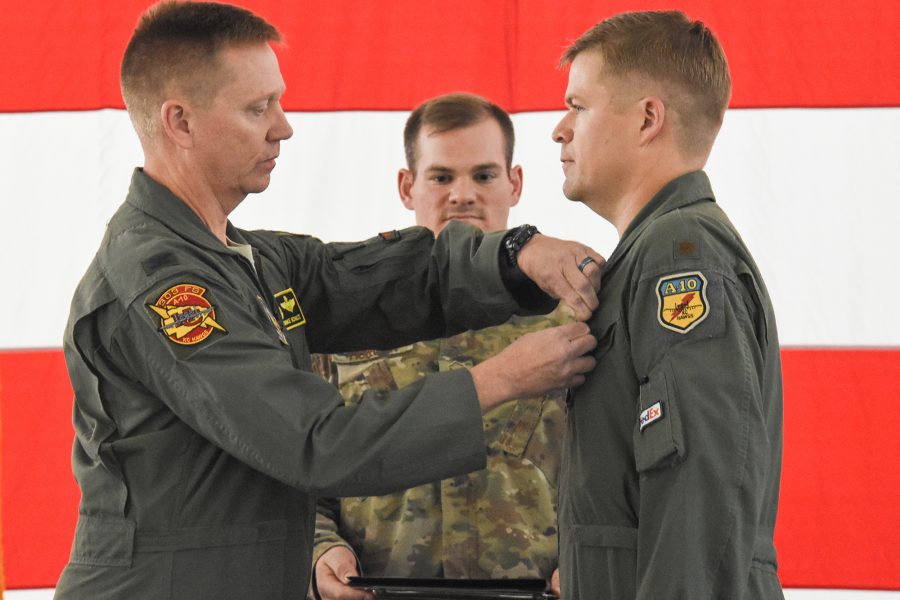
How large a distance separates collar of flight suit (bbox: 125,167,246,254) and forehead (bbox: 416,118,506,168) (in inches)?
35.0

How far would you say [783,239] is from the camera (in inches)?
108

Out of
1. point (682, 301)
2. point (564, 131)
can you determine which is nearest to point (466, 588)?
point (682, 301)

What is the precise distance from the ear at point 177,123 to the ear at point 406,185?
92 centimetres

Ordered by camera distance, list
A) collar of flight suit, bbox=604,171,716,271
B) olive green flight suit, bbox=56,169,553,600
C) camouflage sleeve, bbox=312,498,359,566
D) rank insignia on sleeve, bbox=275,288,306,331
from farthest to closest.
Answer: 1. camouflage sleeve, bbox=312,498,359,566
2. rank insignia on sleeve, bbox=275,288,306,331
3. collar of flight suit, bbox=604,171,716,271
4. olive green flight suit, bbox=56,169,553,600

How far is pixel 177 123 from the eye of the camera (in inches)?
68.9

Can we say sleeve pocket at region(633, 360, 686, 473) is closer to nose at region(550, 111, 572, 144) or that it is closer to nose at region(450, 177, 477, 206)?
nose at region(550, 111, 572, 144)

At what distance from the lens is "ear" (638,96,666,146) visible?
5.39 feet

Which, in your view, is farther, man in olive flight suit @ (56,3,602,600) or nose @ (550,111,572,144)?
nose @ (550,111,572,144)

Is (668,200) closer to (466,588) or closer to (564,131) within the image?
(564,131)

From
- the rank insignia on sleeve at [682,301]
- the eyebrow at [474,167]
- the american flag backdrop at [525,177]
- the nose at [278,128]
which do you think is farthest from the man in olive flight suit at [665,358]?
the american flag backdrop at [525,177]

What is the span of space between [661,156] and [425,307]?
0.57 meters

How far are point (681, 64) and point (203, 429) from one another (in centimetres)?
94

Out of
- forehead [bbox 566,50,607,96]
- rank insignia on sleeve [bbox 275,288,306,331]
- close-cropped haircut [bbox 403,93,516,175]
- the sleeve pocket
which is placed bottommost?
the sleeve pocket

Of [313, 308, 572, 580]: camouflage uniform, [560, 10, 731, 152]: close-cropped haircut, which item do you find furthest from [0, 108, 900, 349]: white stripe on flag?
[560, 10, 731, 152]: close-cropped haircut
